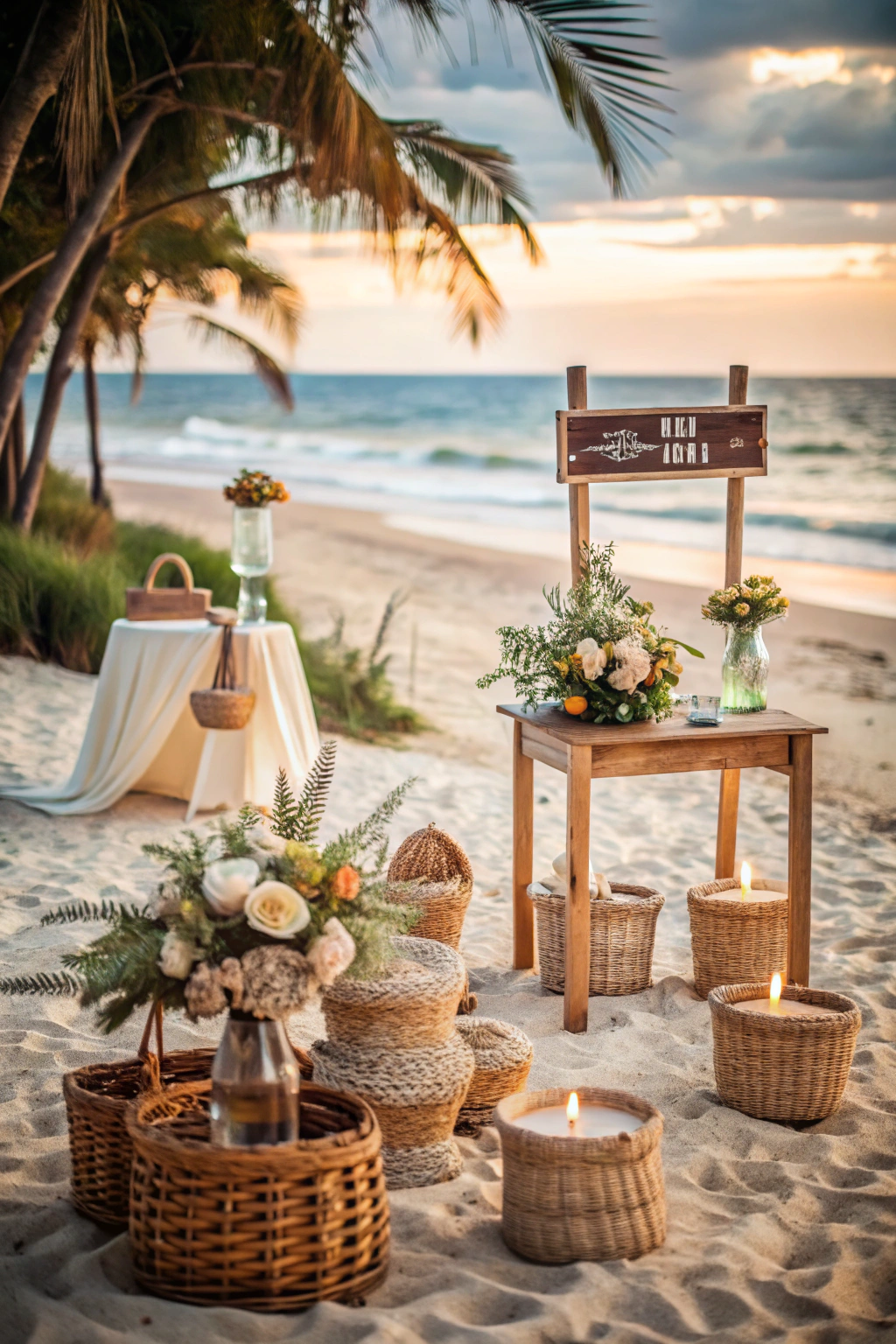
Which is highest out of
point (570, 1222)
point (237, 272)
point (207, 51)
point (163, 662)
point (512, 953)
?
point (207, 51)

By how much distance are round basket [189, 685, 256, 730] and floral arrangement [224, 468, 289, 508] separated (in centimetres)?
94

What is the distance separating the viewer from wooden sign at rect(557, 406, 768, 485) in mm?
3926

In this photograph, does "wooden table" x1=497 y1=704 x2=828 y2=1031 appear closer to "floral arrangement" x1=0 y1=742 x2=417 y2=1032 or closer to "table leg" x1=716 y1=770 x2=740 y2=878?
"table leg" x1=716 y1=770 x2=740 y2=878

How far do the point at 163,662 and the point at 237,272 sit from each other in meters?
6.30

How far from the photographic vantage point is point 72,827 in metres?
5.38

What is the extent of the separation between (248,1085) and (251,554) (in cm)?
373

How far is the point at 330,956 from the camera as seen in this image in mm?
2041

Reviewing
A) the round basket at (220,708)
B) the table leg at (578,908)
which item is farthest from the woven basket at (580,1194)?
the round basket at (220,708)

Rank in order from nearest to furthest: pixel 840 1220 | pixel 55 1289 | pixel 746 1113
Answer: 1. pixel 55 1289
2. pixel 840 1220
3. pixel 746 1113

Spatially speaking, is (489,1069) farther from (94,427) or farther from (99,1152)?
(94,427)

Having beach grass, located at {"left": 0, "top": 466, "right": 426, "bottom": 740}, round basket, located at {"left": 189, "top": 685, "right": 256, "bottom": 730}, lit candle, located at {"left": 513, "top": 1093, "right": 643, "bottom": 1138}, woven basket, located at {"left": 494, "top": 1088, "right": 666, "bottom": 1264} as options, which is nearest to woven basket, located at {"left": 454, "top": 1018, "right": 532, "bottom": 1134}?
lit candle, located at {"left": 513, "top": 1093, "right": 643, "bottom": 1138}

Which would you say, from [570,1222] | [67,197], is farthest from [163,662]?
[67,197]

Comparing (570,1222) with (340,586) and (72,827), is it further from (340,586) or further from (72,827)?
(340,586)

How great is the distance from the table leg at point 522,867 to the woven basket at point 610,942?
0.80 feet
